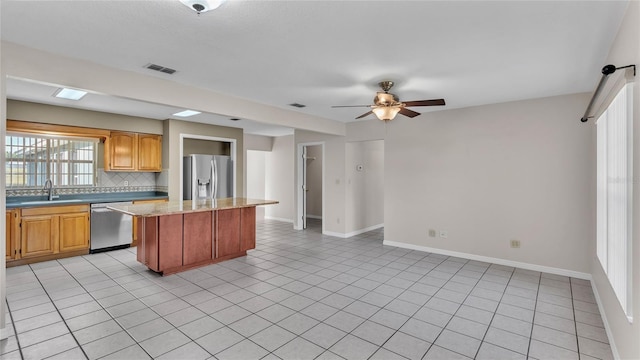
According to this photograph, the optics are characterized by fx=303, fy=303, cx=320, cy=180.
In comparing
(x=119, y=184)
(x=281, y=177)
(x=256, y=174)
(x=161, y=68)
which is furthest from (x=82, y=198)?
(x=281, y=177)

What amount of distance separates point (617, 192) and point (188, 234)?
4515mm

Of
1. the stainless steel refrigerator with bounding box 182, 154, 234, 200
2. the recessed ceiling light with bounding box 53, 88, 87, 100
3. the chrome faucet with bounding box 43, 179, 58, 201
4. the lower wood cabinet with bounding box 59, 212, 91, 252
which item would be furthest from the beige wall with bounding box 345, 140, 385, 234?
the chrome faucet with bounding box 43, 179, 58, 201

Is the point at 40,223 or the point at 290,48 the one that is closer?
the point at 290,48

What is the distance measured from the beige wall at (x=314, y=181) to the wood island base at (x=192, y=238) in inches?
153

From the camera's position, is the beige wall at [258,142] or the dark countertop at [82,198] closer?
the dark countertop at [82,198]

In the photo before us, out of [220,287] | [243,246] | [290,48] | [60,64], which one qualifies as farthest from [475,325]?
[60,64]

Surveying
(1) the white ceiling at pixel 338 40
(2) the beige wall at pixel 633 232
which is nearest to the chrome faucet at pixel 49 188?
(1) the white ceiling at pixel 338 40

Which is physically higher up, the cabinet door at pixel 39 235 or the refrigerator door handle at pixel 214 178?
the refrigerator door handle at pixel 214 178

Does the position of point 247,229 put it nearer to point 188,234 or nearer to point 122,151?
point 188,234

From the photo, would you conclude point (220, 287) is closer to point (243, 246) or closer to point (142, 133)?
point (243, 246)

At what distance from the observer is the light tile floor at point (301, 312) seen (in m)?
2.29

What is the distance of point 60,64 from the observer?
2.69 metres

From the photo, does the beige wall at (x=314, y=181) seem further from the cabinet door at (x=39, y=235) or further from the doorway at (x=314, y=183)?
the cabinet door at (x=39, y=235)

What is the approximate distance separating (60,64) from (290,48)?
81.5 inches
